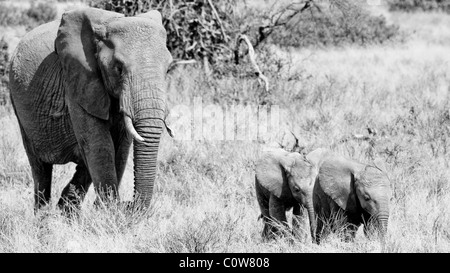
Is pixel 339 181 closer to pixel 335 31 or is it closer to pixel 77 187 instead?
pixel 77 187

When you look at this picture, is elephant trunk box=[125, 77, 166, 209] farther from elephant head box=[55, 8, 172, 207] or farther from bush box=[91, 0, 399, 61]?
bush box=[91, 0, 399, 61]

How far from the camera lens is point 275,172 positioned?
20.5 ft

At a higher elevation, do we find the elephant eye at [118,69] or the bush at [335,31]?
the elephant eye at [118,69]

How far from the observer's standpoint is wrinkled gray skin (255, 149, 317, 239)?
6.08m

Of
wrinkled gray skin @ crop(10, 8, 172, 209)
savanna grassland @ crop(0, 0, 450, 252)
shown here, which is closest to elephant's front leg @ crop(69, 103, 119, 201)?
wrinkled gray skin @ crop(10, 8, 172, 209)

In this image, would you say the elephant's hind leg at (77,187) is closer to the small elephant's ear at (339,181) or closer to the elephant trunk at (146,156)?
the elephant trunk at (146,156)

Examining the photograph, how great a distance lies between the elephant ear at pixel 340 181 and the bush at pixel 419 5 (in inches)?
1101

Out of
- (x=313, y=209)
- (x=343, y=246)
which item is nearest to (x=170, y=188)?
(x=313, y=209)

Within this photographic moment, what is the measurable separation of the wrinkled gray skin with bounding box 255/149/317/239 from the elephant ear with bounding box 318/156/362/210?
165 millimetres

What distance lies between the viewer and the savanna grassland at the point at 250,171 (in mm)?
5742

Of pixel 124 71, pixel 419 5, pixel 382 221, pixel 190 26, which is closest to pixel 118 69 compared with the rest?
pixel 124 71

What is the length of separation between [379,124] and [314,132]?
3.34ft

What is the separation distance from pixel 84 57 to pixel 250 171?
2544 mm

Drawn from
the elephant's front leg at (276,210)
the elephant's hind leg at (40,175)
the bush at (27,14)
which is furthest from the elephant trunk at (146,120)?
the bush at (27,14)
